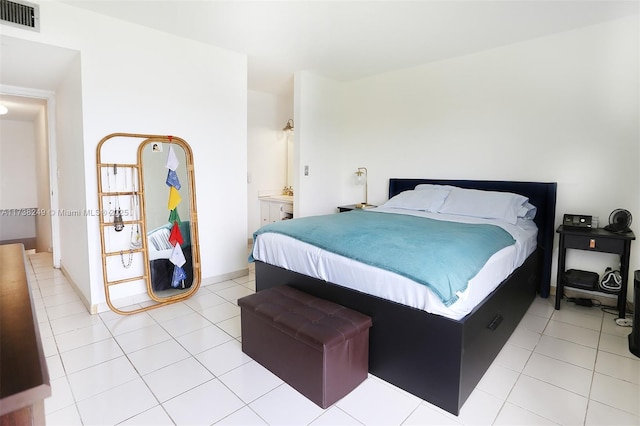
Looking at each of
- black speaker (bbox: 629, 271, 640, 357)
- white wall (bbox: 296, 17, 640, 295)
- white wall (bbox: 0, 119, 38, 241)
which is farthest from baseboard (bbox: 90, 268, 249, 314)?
white wall (bbox: 0, 119, 38, 241)

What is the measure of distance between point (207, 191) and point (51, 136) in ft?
6.97

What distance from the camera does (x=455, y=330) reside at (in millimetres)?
1667

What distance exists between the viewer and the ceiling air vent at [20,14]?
2.35 meters

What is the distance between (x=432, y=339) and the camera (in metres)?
1.75

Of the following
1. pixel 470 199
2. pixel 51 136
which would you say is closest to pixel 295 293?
pixel 470 199

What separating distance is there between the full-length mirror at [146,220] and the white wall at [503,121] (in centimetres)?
163

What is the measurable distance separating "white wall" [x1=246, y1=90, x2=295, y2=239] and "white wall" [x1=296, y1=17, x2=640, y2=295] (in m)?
1.15

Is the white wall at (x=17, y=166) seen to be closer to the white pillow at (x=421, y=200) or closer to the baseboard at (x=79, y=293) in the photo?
the baseboard at (x=79, y=293)

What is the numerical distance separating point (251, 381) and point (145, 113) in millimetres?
2431

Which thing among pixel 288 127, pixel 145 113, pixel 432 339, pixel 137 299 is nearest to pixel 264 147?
pixel 288 127

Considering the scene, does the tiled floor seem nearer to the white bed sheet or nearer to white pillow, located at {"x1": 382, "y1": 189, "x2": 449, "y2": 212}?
the white bed sheet

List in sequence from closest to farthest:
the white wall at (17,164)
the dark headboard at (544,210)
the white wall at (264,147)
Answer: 1. the dark headboard at (544,210)
2. the white wall at (264,147)
3. the white wall at (17,164)

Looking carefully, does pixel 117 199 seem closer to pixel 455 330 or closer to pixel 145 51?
pixel 145 51

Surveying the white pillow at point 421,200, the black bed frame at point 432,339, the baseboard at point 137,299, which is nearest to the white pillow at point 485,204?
the white pillow at point 421,200
